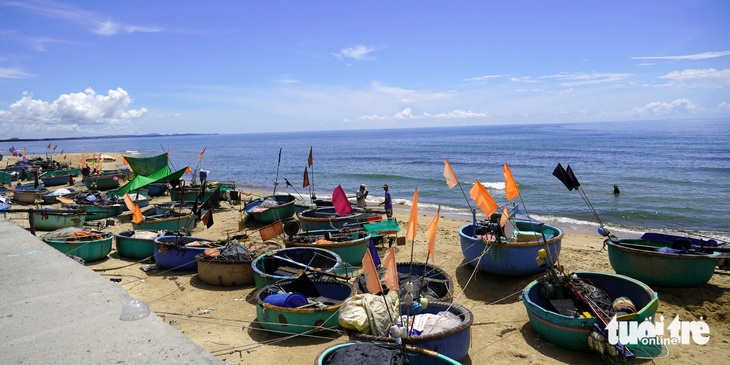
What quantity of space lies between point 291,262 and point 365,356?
231 inches

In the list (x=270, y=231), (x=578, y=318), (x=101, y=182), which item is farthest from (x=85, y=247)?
(x=101, y=182)

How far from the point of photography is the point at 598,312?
7266mm

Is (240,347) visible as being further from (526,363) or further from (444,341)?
(526,363)

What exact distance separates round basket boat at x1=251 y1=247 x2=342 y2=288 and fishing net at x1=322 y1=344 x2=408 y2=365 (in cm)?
453

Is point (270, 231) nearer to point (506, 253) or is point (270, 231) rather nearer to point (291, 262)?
point (291, 262)

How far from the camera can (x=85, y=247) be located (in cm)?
1259

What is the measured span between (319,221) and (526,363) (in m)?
9.58

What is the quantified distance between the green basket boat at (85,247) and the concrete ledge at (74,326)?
8.31 m

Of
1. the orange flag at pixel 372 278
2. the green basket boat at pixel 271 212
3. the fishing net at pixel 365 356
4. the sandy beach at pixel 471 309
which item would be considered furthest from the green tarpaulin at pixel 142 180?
the fishing net at pixel 365 356

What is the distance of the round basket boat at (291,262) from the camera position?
10.2 m

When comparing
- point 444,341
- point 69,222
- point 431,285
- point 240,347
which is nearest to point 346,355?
point 444,341

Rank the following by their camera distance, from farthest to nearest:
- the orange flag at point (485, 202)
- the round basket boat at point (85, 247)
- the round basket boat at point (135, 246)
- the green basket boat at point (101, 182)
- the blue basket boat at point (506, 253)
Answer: the green basket boat at point (101, 182) < the round basket boat at point (135, 246) < the round basket boat at point (85, 247) < the blue basket boat at point (506, 253) < the orange flag at point (485, 202)

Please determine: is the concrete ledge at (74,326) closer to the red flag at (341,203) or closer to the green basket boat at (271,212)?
the red flag at (341,203)

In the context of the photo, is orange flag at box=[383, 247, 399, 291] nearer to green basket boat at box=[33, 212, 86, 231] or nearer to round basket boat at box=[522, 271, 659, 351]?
round basket boat at box=[522, 271, 659, 351]
